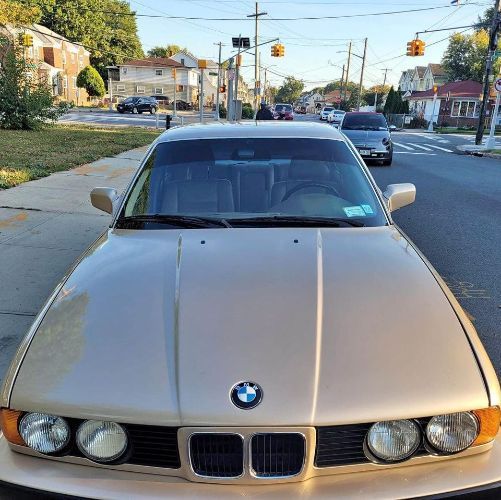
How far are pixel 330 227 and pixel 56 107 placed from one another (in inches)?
820

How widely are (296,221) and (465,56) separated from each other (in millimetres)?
83568

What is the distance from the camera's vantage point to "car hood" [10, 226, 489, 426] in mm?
1686

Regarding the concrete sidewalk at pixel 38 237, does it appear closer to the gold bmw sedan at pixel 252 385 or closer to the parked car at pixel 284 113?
the gold bmw sedan at pixel 252 385

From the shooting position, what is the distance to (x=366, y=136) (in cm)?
1602

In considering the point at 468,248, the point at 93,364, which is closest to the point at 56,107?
the point at 468,248

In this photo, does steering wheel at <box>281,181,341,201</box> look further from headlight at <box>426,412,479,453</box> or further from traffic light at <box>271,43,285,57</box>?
traffic light at <box>271,43,285,57</box>

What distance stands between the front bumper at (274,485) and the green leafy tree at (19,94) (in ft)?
64.9

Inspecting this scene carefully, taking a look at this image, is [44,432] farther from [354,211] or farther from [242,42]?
[242,42]

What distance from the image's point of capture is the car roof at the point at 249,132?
363 cm

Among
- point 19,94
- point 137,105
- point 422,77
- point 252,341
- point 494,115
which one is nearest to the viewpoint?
point 252,341

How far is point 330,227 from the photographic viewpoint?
290cm

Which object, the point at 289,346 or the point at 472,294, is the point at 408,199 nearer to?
the point at 472,294

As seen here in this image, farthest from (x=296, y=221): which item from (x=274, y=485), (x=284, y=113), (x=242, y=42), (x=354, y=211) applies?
(x=284, y=113)

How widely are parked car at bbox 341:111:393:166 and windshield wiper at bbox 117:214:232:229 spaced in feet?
43.2
